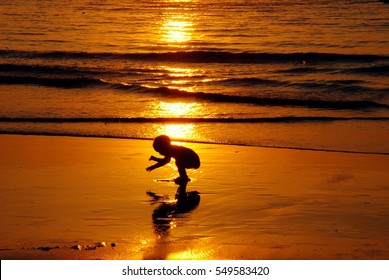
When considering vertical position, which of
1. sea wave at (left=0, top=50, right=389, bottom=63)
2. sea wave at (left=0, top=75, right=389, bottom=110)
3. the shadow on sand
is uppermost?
sea wave at (left=0, top=50, right=389, bottom=63)

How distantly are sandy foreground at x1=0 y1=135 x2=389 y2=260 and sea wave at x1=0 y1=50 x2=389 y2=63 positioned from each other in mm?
12912

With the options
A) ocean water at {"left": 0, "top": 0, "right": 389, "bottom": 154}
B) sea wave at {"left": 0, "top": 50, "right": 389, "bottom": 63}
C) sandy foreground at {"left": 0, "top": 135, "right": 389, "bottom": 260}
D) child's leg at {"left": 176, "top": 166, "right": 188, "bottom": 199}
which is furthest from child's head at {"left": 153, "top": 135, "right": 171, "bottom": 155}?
sea wave at {"left": 0, "top": 50, "right": 389, "bottom": 63}

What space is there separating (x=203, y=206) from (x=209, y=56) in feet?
57.8

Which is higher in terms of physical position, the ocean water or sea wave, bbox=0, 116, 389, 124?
the ocean water

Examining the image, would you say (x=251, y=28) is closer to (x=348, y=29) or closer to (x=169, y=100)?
(x=348, y=29)

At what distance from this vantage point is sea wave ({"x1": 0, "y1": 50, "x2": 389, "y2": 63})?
24891mm

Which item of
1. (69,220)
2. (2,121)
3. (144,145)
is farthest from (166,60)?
(69,220)

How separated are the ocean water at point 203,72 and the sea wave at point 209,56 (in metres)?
0.03

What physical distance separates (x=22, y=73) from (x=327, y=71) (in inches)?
308

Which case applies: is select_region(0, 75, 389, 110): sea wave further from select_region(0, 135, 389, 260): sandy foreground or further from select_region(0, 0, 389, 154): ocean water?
select_region(0, 135, 389, 260): sandy foreground

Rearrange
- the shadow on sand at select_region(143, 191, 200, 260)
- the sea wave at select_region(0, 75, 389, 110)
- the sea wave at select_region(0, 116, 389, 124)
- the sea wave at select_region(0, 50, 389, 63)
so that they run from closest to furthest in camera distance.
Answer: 1. the shadow on sand at select_region(143, 191, 200, 260)
2. the sea wave at select_region(0, 116, 389, 124)
3. the sea wave at select_region(0, 75, 389, 110)
4. the sea wave at select_region(0, 50, 389, 63)

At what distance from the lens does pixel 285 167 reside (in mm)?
11156

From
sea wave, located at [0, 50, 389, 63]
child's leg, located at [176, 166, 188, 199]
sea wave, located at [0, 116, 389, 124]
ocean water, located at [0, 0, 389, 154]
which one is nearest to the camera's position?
child's leg, located at [176, 166, 188, 199]

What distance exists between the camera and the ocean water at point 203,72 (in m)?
14.5
